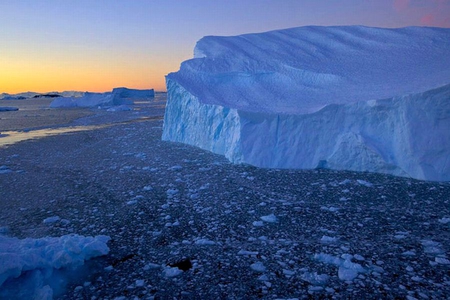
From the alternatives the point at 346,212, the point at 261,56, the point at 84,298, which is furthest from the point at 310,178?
the point at 261,56

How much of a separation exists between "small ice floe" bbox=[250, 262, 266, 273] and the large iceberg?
10.4ft

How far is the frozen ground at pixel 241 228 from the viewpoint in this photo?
2.23 meters

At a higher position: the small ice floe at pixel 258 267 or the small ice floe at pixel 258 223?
the small ice floe at pixel 258 223

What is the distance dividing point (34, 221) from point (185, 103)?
5.35 m

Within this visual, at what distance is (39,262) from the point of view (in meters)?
2.28

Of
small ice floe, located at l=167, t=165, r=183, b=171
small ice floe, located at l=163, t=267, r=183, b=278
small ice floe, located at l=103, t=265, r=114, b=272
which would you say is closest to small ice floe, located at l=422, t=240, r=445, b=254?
small ice floe, located at l=163, t=267, r=183, b=278

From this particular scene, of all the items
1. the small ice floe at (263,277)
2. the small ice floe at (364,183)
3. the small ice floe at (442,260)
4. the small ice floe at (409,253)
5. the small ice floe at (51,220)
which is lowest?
the small ice floe at (51,220)

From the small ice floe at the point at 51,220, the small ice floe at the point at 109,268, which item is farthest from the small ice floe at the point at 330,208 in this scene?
the small ice floe at the point at 51,220

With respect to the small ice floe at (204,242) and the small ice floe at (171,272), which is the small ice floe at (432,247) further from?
the small ice floe at (171,272)

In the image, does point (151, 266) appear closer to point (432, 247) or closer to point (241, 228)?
point (241, 228)

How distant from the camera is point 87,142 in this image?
9633 millimetres

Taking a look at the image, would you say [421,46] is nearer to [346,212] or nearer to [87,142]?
[346,212]

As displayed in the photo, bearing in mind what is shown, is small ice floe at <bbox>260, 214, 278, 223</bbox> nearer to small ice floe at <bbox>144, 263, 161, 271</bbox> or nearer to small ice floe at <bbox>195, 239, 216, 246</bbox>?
small ice floe at <bbox>195, 239, 216, 246</bbox>

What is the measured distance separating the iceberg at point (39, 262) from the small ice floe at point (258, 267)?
4.26ft
